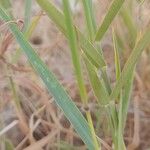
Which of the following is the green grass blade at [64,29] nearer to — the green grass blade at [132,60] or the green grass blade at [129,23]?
the green grass blade at [132,60]

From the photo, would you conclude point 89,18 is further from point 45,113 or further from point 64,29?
point 45,113

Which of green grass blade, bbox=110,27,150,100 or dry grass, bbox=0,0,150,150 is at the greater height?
green grass blade, bbox=110,27,150,100

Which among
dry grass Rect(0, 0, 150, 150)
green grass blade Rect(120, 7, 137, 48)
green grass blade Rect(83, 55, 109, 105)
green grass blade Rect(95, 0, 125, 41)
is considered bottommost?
dry grass Rect(0, 0, 150, 150)

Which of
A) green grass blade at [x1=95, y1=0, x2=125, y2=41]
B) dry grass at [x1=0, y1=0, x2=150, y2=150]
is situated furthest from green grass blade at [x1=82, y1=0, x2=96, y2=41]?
dry grass at [x1=0, y1=0, x2=150, y2=150]

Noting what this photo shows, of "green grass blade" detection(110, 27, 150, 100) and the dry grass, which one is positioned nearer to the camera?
"green grass blade" detection(110, 27, 150, 100)

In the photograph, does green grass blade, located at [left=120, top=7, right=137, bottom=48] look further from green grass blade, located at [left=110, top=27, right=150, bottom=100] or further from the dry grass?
green grass blade, located at [left=110, top=27, right=150, bottom=100]

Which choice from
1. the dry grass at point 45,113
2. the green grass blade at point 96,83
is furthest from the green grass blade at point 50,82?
the dry grass at point 45,113
